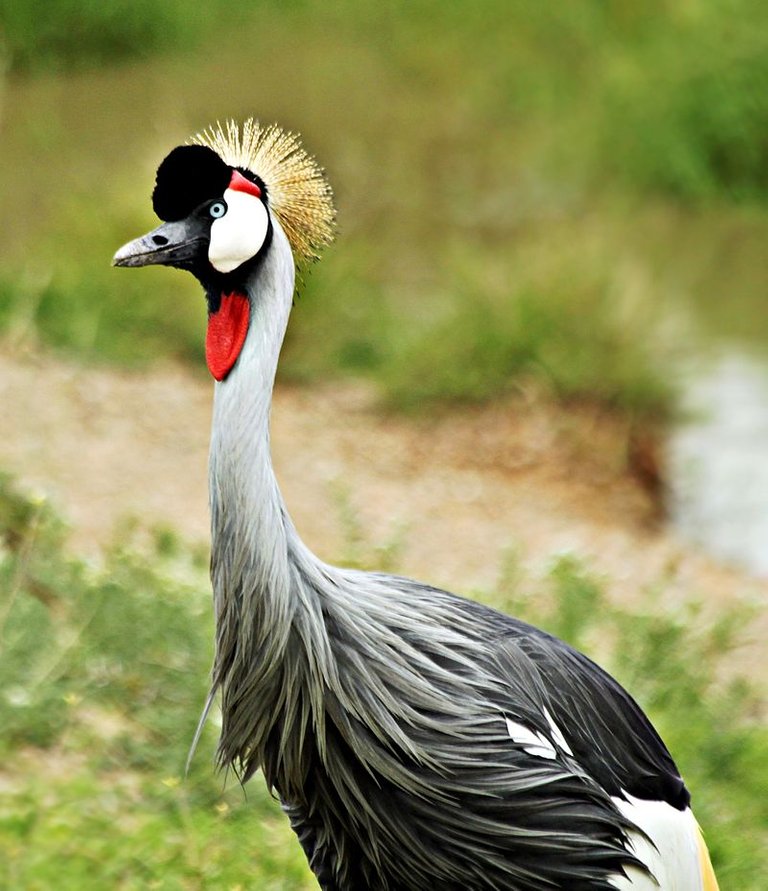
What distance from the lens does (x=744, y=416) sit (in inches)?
268

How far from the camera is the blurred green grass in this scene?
6305 mm

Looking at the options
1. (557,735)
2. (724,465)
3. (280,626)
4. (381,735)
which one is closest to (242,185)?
(280,626)

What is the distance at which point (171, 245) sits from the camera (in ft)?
→ 6.74

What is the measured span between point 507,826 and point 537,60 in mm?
11266

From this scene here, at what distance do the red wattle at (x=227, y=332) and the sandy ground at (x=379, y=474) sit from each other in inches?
66.1

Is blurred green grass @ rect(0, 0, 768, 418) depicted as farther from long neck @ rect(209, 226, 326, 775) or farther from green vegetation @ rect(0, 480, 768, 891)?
long neck @ rect(209, 226, 326, 775)

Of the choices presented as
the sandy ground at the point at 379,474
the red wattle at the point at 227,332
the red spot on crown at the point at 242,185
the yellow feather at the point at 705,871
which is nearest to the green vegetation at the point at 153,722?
the sandy ground at the point at 379,474

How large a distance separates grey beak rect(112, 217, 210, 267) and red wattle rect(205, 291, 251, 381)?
79mm

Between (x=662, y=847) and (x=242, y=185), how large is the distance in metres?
1.19

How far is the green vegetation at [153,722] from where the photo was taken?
9.28 ft

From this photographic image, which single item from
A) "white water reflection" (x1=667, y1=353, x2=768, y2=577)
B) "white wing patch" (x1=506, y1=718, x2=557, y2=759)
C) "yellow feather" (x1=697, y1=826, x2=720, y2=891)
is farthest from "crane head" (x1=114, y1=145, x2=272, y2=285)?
"white water reflection" (x1=667, y1=353, x2=768, y2=577)

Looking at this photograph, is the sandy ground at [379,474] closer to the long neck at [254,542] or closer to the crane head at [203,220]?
the long neck at [254,542]

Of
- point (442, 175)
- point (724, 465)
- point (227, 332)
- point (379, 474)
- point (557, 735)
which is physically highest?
point (442, 175)

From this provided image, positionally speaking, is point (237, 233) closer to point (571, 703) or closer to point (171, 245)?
point (171, 245)
